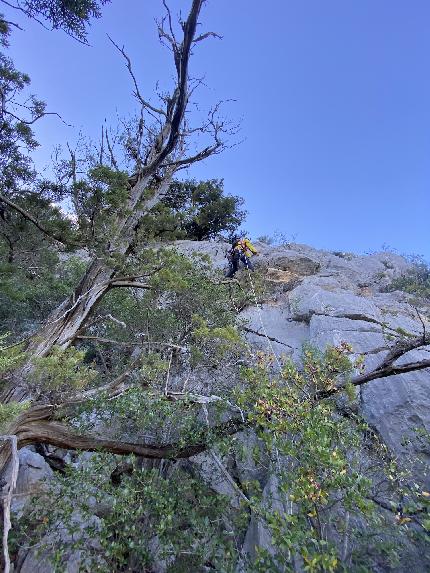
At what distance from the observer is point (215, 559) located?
12.4ft

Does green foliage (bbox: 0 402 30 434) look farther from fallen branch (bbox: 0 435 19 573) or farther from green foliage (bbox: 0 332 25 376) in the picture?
green foliage (bbox: 0 332 25 376)

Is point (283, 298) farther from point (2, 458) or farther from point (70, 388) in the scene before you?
point (2, 458)

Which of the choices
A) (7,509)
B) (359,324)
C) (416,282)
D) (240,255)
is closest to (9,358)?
(7,509)

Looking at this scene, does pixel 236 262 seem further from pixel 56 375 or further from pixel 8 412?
pixel 8 412

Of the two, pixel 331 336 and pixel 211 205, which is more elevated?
pixel 211 205

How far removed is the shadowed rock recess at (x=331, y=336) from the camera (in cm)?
521

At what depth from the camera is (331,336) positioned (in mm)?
8383

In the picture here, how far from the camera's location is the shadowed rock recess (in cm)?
521

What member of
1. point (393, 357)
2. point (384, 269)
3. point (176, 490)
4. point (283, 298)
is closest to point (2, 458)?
point (176, 490)

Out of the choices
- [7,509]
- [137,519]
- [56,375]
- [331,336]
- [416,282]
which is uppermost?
[416,282]

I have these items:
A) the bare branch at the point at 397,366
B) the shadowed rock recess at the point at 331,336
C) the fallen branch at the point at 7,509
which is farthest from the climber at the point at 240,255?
the fallen branch at the point at 7,509

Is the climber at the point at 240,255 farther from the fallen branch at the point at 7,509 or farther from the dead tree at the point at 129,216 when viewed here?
the fallen branch at the point at 7,509

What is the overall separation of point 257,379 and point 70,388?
2.86 metres

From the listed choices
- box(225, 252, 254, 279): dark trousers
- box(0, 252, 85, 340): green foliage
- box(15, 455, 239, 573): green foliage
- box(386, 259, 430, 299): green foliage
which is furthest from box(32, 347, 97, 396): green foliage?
box(386, 259, 430, 299): green foliage
